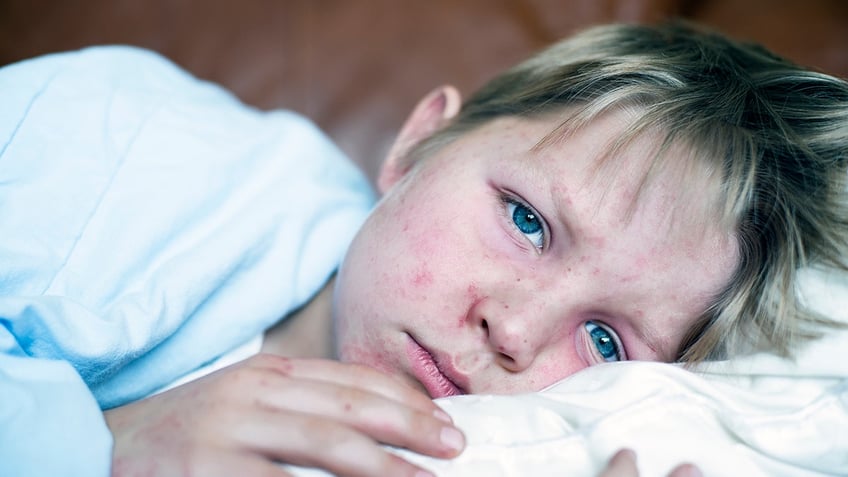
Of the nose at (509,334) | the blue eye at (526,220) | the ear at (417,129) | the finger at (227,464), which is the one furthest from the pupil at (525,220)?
the finger at (227,464)

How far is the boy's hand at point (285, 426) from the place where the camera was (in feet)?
1.83

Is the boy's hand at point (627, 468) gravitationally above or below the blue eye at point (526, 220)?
below

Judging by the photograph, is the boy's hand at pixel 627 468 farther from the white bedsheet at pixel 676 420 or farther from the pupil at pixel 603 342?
the pupil at pixel 603 342

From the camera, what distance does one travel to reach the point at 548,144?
80cm

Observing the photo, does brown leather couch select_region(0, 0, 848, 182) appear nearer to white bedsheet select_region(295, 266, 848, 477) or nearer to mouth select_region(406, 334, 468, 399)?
mouth select_region(406, 334, 468, 399)

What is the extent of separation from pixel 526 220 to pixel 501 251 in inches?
2.5

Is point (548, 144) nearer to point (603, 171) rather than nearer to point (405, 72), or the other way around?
point (603, 171)

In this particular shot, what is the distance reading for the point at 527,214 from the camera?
0.79 metres

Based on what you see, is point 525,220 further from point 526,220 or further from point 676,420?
point 676,420

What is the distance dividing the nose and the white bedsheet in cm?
5

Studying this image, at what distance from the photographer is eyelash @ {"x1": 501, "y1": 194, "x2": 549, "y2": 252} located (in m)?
0.77

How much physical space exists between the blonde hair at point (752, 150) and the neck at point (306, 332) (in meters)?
→ 0.37

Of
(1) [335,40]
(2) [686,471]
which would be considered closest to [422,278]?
(2) [686,471]

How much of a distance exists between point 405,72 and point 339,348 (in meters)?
0.70
